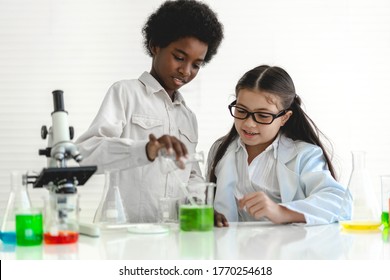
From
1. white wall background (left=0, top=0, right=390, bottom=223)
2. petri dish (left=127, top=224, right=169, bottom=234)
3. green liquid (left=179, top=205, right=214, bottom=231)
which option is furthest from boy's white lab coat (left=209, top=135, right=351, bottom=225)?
white wall background (left=0, top=0, right=390, bottom=223)

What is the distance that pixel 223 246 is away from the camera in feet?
5.03

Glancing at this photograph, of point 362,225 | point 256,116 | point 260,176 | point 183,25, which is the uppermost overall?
point 183,25

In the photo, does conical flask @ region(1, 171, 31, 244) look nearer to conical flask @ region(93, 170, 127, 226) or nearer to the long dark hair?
conical flask @ region(93, 170, 127, 226)

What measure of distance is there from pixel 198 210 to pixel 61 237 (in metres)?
0.39

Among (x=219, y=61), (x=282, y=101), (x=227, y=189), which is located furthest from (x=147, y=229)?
(x=219, y=61)

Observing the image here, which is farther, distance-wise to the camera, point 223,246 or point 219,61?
point 219,61

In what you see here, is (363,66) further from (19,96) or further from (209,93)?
(19,96)

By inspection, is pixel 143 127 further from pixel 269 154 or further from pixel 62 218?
pixel 62 218

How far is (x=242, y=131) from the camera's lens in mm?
2195

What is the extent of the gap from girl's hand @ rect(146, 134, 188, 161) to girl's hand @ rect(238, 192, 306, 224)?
1.03 feet

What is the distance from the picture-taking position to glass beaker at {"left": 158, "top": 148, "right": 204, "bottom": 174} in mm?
1651

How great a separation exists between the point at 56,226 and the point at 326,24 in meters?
2.83

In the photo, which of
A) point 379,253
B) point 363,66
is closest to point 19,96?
point 363,66

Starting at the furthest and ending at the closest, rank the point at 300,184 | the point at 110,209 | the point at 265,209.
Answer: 1. the point at 300,184
2. the point at 265,209
3. the point at 110,209
